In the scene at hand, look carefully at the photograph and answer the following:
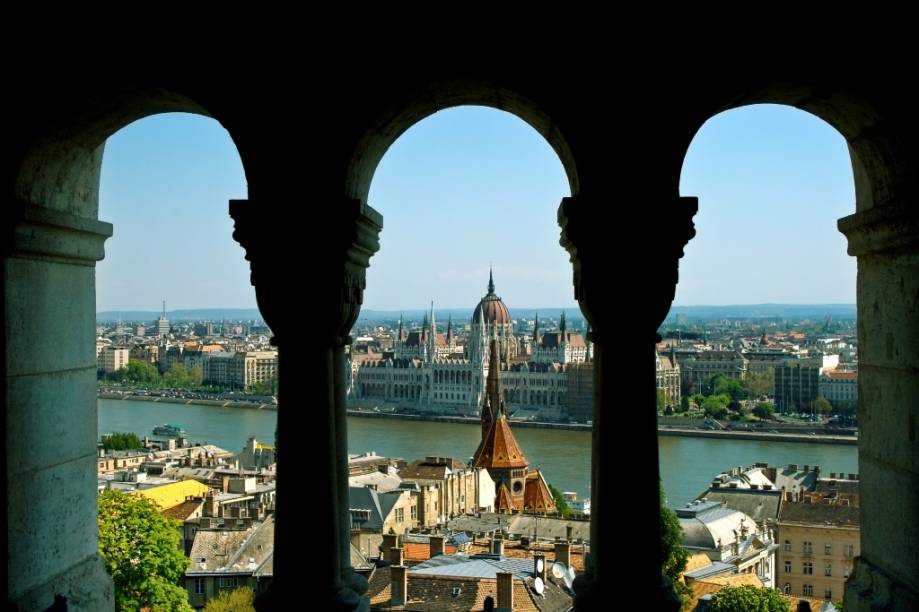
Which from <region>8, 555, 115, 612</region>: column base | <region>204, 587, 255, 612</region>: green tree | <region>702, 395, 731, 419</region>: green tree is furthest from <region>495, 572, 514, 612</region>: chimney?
<region>702, 395, 731, 419</region>: green tree

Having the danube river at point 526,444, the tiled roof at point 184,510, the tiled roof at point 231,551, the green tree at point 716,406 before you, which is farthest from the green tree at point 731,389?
the tiled roof at point 231,551

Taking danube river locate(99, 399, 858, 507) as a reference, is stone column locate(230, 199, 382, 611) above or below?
above

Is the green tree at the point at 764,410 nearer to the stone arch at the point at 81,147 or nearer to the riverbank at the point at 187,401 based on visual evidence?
the riverbank at the point at 187,401

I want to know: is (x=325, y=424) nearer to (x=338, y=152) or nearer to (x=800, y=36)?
(x=338, y=152)

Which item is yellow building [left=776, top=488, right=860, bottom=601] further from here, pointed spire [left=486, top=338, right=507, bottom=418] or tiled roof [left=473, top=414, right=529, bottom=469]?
pointed spire [left=486, top=338, right=507, bottom=418]

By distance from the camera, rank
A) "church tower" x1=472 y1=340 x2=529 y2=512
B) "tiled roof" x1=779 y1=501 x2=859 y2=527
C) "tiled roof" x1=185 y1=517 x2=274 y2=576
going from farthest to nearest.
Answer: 1. "church tower" x1=472 y1=340 x2=529 y2=512
2. "tiled roof" x1=779 y1=501 x2=859 y2=527
3. "tiled roof" x1=185 y1=517 x2=274 y2=576

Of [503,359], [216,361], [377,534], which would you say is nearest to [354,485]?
[377,534]
